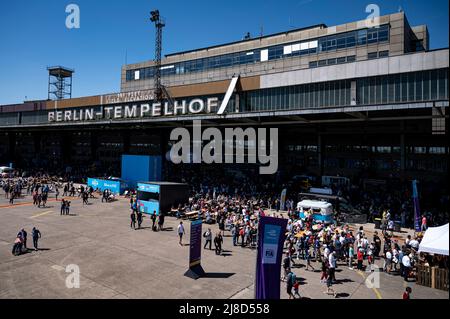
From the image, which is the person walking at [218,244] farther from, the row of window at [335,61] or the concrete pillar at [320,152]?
the row of window at [335,61]

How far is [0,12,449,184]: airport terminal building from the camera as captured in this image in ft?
97.9

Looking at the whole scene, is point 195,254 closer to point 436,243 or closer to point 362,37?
point 436,243

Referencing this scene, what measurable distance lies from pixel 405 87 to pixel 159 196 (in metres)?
26.2

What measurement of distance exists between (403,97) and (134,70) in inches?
2709

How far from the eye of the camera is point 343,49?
170 feet

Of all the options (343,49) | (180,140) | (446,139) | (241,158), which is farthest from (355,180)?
(180,140)

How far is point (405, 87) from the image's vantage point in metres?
29.2

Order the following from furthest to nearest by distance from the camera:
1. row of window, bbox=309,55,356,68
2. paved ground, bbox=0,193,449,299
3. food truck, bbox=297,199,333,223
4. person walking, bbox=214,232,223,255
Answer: row of window, bbox=309,55,356,68 < food truck, bbox=297,199,333,223 < person walking, bbox=214,232,223,255 < paved ground, bbox=0,193,449,299

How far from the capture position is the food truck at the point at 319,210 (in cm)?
2534

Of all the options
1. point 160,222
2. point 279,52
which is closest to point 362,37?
point 279,52

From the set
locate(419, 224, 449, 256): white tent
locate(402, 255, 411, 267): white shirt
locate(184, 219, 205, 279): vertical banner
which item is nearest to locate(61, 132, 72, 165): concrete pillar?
locate(184, 219, 205, 279): vertical banner

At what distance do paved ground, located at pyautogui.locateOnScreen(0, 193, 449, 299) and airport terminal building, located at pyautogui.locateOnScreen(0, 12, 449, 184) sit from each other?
59.3 feet

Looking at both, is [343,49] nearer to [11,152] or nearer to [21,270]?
[21,270]

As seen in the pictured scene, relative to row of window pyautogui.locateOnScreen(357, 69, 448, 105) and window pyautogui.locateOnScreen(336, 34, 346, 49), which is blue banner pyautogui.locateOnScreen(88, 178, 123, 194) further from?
window pyautogui.locateOnScreen(336, 34, 346, 49)
